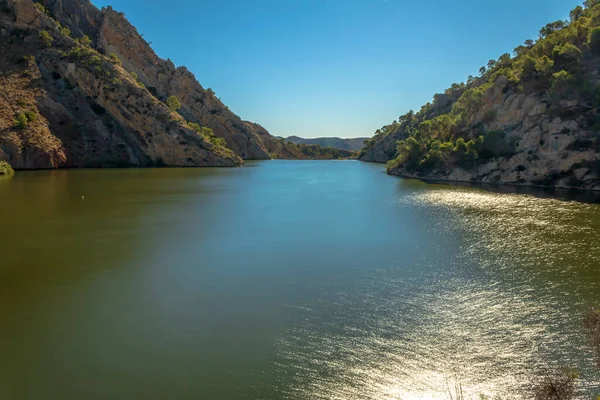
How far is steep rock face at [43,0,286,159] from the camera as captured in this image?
132 metres

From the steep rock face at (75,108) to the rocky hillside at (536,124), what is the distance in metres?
69.9

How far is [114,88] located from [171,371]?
11361 cm

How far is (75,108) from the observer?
4045 inches

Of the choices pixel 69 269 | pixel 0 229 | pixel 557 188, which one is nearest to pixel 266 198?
pixel 0 229

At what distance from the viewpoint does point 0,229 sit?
2694cm

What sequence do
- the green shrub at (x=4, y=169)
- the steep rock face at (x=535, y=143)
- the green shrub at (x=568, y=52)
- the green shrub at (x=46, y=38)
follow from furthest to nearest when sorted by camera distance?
the green shrub at (x=46, y=38) < the green shrub at (x=4, y=169) < the green shrub at (x=568, y=52) < the steep rock face at (x=535, y=143)

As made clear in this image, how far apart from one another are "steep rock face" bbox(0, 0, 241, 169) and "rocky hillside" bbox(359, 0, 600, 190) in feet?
229

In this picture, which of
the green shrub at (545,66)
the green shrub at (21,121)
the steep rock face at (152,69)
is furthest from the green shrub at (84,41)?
the green shrub at (545,66)

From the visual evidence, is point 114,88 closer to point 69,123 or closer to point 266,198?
point 69,123

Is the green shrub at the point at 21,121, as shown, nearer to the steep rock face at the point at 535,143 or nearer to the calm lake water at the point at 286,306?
the calm lake water at the point at 286,306

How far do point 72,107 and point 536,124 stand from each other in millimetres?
107519

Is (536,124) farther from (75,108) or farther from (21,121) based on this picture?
(75,108)

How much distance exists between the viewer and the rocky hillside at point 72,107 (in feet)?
281

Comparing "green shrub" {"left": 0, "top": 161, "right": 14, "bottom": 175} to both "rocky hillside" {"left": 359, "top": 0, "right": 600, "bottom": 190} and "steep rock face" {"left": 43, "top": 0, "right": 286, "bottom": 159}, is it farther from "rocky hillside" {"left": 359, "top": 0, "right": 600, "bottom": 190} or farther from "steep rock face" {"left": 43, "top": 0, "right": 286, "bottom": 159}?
"rocky hillside" {"left": 359, "top": 0, "right": 600, "bottom": 190}
